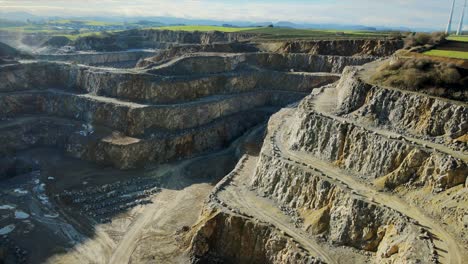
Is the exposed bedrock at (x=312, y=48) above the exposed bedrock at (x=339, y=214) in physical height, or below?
above

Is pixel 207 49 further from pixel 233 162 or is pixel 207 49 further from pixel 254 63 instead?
pixel 233 162

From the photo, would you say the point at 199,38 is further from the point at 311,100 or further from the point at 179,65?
the point at 311,100

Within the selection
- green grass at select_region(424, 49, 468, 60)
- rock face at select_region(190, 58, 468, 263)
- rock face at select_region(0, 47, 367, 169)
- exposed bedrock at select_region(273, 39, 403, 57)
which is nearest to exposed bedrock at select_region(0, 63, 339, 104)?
rock face at select_region(0, 47, 367, 169)

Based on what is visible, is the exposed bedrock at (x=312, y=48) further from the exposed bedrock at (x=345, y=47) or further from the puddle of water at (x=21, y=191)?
the puddle of water at (x=21, y=191)

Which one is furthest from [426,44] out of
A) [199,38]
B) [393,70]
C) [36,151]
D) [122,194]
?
[199,38]

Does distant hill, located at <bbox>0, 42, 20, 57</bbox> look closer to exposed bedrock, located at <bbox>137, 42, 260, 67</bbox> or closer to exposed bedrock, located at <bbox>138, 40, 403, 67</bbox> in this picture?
exposed bedrock, located at <bbox>137, 42, 260, 67</bbox>

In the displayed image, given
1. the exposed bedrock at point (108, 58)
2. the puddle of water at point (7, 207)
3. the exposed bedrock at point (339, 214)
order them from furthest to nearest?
the exposed bedrock at point (108, 58) → the puddle of water at point (7, 207) → the exposed bedrock at point (339, 214)

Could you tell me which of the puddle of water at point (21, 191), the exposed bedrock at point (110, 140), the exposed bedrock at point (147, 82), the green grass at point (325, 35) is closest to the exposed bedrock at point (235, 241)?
the exposed bedrock at point (110, 140)
